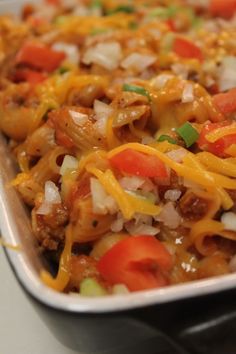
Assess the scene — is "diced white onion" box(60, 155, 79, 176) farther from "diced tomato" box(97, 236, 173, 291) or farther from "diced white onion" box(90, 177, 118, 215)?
"diced tomato" box(97, 236, 173, 291)

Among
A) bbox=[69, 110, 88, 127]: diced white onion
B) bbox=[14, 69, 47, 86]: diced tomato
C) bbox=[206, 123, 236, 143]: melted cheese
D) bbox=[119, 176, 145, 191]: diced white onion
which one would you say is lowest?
bbox=[14, 69, 47, 86]: diced tomato

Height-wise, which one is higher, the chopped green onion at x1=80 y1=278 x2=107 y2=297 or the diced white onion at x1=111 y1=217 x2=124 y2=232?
the diced white onion at x1=111 y1=217 x2=124 y2=232

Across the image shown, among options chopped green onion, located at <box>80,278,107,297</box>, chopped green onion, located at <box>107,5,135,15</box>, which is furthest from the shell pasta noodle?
chopped green onion, located at <box>107,5,135,15</box>

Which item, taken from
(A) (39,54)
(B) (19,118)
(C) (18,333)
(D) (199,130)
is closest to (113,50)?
(A) (39,54)

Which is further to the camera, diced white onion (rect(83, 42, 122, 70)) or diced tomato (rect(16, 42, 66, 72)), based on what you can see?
diced tomato (rect(16, 42, 66, 72))

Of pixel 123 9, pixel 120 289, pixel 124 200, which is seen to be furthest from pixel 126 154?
pixel 123 9

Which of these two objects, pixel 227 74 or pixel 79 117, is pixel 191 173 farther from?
pixel 227 74

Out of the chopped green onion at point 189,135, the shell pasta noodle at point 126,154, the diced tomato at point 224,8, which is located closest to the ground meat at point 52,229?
the shell pasta noodle at point 126,154
